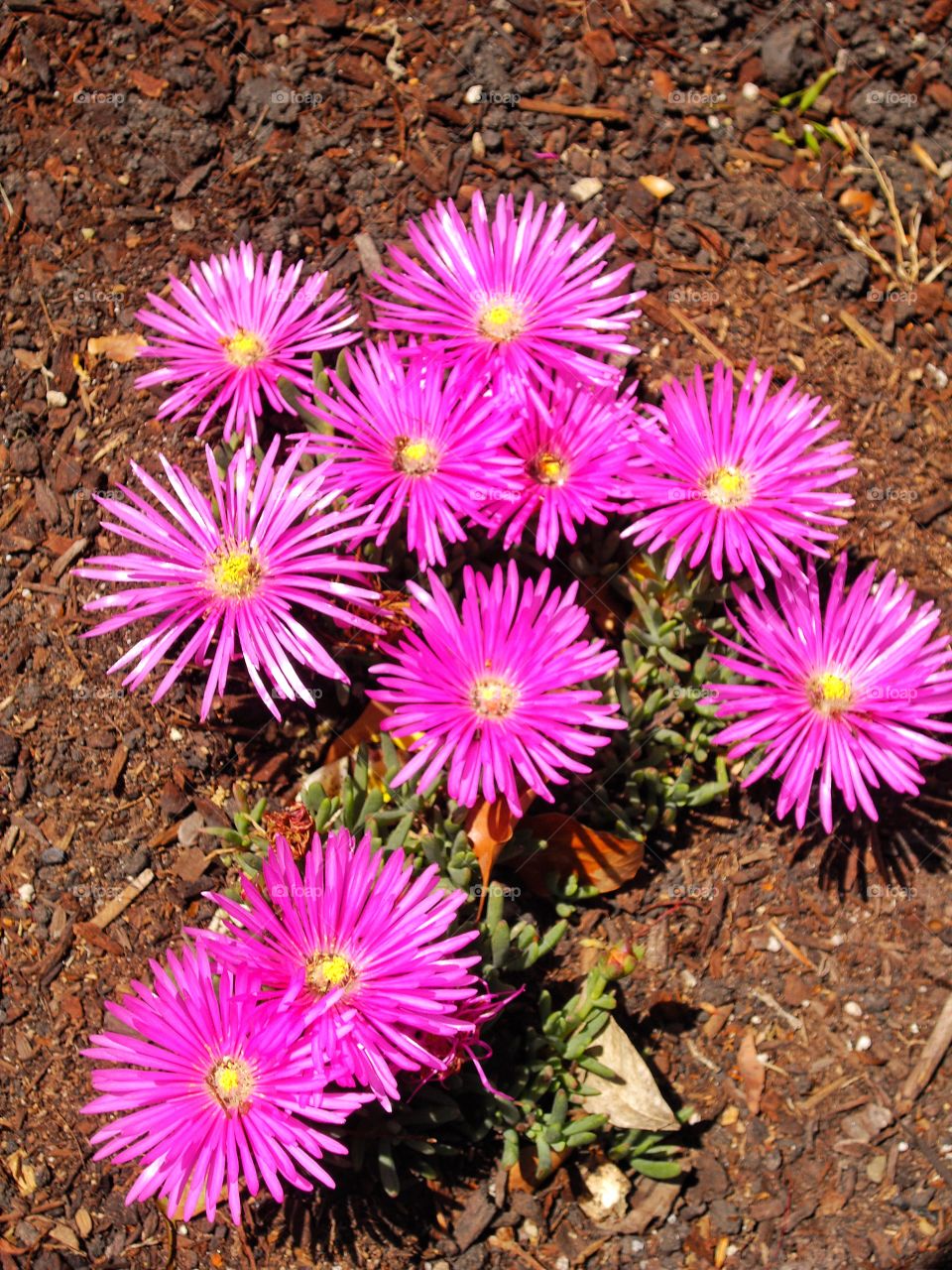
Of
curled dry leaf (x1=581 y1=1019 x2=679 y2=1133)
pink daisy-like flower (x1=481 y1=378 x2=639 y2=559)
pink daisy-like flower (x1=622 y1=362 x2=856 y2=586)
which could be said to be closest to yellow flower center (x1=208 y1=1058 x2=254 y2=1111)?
curled dry leaf (x1=581 y1=1019 x2=679 y2=1133)

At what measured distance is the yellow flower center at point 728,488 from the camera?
8.02 ft

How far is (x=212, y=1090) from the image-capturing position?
204 centimetres

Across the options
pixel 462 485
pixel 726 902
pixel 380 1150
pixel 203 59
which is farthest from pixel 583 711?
pixel 203 59

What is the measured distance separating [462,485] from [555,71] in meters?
1.39

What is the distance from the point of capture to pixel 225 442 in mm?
2592

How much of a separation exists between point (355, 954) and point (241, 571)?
2.46ft

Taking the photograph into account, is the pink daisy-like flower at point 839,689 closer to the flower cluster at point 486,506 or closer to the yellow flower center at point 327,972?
the flower cluster at point 486,506

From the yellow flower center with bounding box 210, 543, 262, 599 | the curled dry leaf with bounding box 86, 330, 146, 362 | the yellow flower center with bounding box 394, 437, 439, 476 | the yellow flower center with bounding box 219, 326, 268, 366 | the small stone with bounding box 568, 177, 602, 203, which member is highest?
the small stone with bounding box 568, 177, 602, 203

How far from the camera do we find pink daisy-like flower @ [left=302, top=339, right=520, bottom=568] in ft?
7.49

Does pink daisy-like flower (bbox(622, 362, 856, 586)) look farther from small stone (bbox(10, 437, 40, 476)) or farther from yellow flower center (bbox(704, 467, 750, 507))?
small stone (bbox(10, 437, 40, 476))

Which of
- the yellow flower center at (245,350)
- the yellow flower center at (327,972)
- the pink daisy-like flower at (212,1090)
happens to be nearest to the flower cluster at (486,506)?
the yellow flower center at (245,350)

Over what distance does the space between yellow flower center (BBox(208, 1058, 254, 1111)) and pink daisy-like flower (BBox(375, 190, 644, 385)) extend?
4.46 feet

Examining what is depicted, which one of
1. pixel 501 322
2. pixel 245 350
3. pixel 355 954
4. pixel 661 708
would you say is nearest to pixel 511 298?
pixel 501 322

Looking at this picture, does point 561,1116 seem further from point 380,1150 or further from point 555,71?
point 555,71
